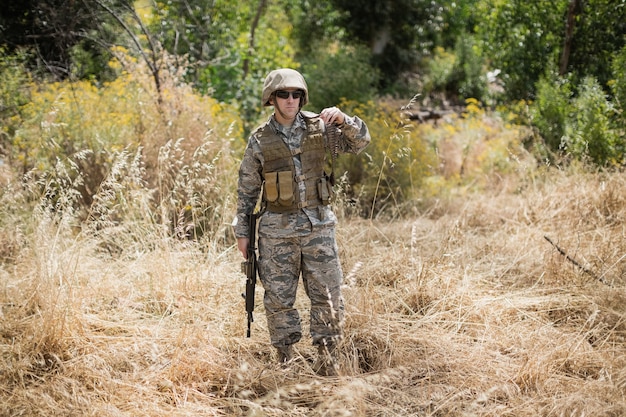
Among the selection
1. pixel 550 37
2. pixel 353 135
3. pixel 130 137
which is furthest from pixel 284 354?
pixel 550 37

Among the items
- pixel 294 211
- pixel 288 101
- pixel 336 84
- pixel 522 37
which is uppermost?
pixel 522 37

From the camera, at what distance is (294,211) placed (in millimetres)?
3098

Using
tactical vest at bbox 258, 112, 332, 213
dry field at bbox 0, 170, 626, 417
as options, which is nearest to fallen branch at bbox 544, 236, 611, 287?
dry field at bbox 0, 170, 626, 417

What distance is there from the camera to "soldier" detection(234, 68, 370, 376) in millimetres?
3070

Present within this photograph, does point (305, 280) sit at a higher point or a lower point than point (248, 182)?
lower

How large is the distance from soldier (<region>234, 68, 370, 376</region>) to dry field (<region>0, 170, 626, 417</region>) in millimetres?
231

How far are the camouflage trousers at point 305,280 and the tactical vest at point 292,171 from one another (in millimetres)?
190

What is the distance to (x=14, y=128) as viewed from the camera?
21.2 feet

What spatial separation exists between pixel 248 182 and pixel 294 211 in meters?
0.34

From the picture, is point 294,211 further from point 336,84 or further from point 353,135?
point 336,84

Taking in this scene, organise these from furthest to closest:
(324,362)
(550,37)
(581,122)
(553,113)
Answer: (550,37) → (553,113) → (581,122) → (324,362)

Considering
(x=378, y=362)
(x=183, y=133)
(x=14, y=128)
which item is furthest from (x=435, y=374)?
(x=14, y=128)

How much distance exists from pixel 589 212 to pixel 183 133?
409 cm

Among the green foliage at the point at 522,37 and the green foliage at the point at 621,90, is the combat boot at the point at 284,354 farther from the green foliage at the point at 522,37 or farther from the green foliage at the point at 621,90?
the green foliage at the point at 522,37
